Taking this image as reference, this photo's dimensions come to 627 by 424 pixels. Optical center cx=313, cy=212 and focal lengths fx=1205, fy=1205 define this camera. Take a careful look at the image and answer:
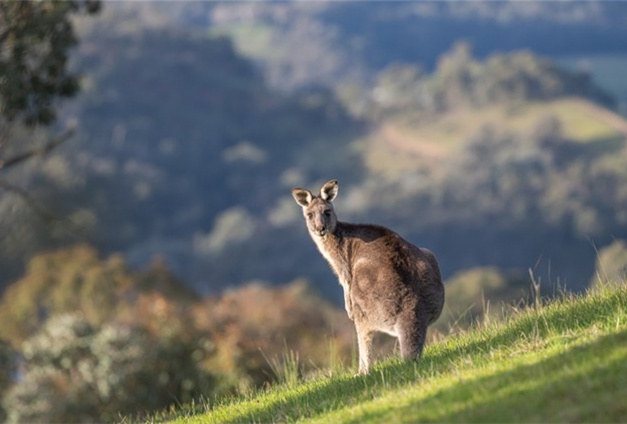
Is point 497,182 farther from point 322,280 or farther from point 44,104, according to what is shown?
point 44,104

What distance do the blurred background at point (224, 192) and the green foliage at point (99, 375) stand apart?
7 cm

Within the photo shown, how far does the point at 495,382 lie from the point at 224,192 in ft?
491

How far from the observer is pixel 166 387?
34344mm

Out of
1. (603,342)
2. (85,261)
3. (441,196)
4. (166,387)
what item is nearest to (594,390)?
Result: (603,342)

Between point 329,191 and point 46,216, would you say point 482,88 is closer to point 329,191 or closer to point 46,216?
point 46,216

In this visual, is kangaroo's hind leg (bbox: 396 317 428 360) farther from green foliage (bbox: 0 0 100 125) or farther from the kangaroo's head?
green foliage (bbox: 0 0 100 125)

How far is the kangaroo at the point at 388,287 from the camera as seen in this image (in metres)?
9.38

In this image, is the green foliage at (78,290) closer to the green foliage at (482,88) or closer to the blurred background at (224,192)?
the blurred background at (224,192)

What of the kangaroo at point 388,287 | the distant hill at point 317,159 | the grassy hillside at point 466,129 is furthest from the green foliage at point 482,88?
the kangaroo at point 388,287

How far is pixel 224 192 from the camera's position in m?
156

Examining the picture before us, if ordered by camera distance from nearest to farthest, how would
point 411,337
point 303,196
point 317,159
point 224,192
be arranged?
point 411,337 < point 303,196 < point 224,192 < point 317,159

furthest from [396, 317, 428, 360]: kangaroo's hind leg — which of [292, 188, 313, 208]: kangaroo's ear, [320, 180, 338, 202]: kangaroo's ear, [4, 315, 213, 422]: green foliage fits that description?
[4, 315, 213, 422]: green foliage

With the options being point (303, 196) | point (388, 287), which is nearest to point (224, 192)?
point (303, 196)

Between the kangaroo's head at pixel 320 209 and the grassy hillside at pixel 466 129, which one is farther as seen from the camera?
the grassy hillside at pixel 466 129
